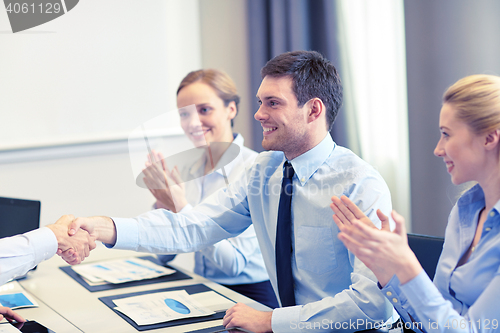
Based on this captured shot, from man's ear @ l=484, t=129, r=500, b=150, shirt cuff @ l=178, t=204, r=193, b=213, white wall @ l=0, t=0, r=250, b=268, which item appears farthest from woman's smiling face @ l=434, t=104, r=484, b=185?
white wall @ l=0, t=0, r=250, b=268

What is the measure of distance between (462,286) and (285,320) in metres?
0.41

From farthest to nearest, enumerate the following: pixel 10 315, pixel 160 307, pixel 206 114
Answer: pixel 206 114 → pixel 160 307 → pixel 10 315

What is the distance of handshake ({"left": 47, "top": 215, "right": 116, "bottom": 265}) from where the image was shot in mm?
1366

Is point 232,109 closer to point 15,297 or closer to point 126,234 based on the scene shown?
point 126,234

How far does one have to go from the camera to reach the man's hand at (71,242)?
1358mm

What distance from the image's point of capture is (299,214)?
1.37 metres

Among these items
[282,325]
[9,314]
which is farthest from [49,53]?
[282,325]

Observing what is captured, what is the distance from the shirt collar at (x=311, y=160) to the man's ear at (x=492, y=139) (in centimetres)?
53

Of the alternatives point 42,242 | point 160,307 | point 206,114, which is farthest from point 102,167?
point 160,307

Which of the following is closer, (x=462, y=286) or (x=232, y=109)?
(x=462, y=286)

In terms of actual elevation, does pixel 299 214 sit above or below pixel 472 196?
below

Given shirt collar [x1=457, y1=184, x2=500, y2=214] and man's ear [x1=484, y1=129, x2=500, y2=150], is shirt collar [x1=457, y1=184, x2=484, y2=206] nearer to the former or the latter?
shirt collar [x1=457, y1=184, x2=500, y2=214]

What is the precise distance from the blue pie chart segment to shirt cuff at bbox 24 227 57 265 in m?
0.36

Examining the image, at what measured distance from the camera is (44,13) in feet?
8.23
